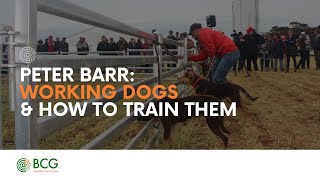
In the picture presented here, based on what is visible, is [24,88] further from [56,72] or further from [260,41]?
[260,41]

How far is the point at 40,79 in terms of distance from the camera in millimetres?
1524

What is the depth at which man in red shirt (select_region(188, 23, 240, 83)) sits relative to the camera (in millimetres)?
4148

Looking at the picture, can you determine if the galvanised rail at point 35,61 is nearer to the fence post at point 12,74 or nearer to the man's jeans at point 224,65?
the fence post at point 12,74

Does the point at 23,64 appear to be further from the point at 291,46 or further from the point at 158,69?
the point at 291,46

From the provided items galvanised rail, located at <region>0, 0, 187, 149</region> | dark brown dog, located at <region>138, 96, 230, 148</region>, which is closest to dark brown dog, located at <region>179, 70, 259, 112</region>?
dark brown dog, located at <region>138, 96, 230, 148</region>
